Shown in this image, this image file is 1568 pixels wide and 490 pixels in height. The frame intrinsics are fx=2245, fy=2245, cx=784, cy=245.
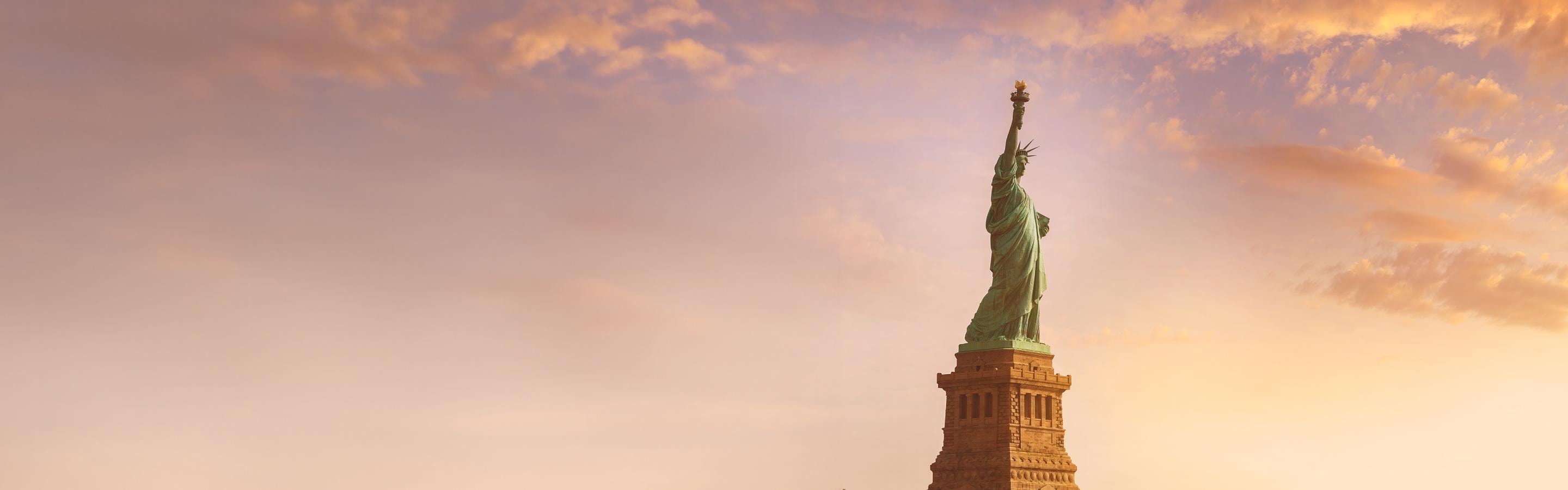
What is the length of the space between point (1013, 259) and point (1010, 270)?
65 cm

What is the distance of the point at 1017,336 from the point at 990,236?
677cm

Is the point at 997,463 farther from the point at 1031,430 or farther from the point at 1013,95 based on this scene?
the point at 1013,95

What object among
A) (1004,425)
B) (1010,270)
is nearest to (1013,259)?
(1010,270)

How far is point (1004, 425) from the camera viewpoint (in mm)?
122312

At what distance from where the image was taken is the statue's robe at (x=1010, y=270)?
124750 mm

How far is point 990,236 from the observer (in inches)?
5037

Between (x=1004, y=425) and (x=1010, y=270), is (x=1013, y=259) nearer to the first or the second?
(x=1010, y=270)

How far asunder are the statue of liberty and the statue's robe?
30 millimetres

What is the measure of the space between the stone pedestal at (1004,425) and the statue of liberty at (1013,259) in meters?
1.34

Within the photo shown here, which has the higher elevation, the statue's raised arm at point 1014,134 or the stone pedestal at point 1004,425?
the statue's raised arm at point 1014,134

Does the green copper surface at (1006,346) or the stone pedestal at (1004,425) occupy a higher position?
the green copper surface at (1006,346)

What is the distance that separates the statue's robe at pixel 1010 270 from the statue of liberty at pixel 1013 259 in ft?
0.10

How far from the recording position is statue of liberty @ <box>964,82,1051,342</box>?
4911 inches

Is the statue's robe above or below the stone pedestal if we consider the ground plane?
above
